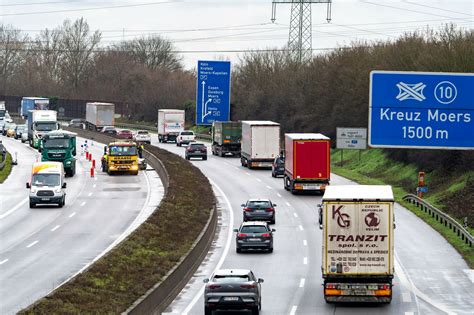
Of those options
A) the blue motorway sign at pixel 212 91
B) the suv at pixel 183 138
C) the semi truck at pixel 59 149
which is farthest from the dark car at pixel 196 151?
the suv at pixel 183 138

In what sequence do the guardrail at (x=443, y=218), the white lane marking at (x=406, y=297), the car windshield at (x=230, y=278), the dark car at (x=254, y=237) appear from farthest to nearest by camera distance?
the guardrail at (x=443, y=218) < the dark car at (x=254, y=237) < the white lane marking at (x=406, y=297) < the car windshield at (x=230, y=278)

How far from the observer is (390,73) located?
27547 mm

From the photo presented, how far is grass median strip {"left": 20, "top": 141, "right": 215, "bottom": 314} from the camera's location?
27.9 m

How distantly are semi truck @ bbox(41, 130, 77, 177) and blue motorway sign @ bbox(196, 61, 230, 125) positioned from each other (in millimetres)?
17658

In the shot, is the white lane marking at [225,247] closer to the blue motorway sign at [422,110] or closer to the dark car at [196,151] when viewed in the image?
the blue motorway sign at [422,110]

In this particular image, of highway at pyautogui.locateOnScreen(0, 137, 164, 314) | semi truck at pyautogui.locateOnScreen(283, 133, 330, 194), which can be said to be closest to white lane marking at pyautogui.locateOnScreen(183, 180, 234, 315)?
highway at pyautogui.locateOnScreen(0, 137, 164, 314)

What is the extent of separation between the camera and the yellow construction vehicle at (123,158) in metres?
80.1

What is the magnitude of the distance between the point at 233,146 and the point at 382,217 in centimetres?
6886

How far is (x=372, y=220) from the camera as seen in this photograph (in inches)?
1256

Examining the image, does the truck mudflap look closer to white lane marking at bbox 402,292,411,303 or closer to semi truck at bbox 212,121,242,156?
white lane marking at bbox 402,292,411,303

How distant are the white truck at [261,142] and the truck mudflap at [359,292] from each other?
50818 millimetres

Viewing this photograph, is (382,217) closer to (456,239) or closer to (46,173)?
(456,239)

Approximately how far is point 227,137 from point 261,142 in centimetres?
1613

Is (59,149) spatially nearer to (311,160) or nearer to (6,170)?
(6,170)
